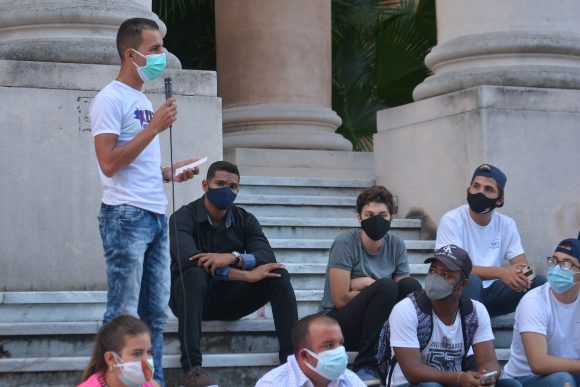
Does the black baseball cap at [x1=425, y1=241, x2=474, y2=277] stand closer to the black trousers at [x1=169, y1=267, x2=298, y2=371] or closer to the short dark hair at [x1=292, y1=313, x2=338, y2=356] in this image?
the black trousers at [x1=169, y1=267, x2=298, y2=371]

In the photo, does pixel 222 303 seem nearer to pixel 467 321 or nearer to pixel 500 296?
pixel 467 321

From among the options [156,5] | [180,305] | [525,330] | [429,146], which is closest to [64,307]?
[180,305]

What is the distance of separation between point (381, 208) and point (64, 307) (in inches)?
76.7

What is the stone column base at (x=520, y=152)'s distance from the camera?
9328mm

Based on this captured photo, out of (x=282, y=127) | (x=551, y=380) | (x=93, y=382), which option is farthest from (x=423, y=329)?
(x=282, y=127)

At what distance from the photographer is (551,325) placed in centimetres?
741

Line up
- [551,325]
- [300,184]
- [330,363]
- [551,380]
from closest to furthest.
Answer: [330,363], [551,380], [551,325], [300,184]

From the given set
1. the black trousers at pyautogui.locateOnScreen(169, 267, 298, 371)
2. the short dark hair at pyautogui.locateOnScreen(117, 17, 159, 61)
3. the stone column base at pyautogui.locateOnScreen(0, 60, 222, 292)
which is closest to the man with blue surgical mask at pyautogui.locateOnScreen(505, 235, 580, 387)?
the black trousers at pyautogui.locateOnScreen(169, 267, 298, 371)

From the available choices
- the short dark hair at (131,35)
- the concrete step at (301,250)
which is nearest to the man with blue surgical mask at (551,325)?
the concrete step at (301,250)

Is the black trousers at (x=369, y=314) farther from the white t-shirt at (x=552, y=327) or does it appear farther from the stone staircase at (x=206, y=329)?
the white t-shirt at (x=552, y=327)

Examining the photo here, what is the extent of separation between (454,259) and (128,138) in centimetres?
188

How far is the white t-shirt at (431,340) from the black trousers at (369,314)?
321mm

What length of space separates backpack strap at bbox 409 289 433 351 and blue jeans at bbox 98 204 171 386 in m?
1.34

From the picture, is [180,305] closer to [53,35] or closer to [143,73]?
[143,73]
